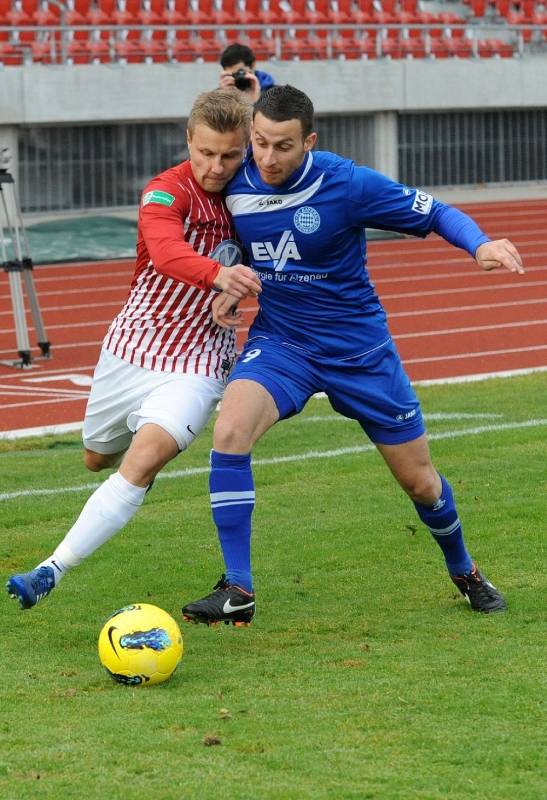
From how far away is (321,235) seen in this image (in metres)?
4.80

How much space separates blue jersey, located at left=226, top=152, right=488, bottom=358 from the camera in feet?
15.7

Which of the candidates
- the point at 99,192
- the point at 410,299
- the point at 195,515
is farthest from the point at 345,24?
the point at 195,515

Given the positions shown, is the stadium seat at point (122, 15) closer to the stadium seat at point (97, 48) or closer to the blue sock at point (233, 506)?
the stadium seat at point (97, 48)

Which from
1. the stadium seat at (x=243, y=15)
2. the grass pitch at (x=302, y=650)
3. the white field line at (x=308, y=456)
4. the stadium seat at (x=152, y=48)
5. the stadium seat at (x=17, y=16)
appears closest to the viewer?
the grass pitch at (x=302, y=650)

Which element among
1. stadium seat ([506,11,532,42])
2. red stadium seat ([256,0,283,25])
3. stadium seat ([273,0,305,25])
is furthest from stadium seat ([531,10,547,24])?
red stadium seat ([256,0,283,25])

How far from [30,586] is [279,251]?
60.3 inches

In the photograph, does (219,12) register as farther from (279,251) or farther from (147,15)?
(279,251)

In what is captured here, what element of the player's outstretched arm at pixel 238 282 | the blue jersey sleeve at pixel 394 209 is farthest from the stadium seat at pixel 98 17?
the player's outstretched arm at pixel 238 282

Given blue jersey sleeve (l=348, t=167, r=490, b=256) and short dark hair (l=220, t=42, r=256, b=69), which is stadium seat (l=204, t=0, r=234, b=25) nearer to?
short dark hair (l=220, t=42, r=256, b=69)

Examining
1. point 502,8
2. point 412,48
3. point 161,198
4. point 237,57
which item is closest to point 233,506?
point 161,198

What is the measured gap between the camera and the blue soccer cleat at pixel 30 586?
14.8ft

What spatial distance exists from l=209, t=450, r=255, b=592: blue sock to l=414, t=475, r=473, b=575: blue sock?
2.71 feet

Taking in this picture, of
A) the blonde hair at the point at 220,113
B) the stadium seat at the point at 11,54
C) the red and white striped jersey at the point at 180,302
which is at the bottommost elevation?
the red and white striped jersey at the point at 180,302

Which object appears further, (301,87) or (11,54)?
(301,87)
